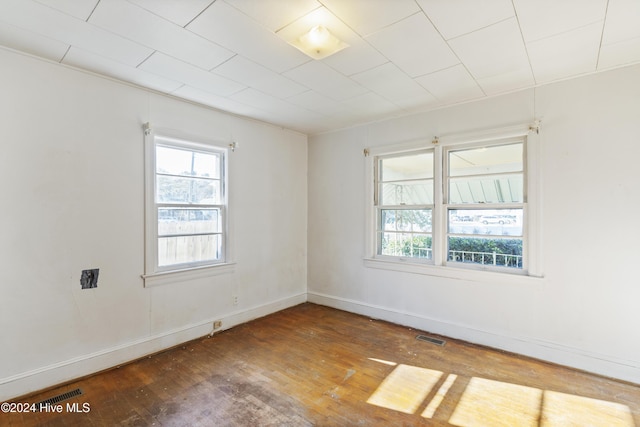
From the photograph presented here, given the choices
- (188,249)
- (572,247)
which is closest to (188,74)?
(188,249)

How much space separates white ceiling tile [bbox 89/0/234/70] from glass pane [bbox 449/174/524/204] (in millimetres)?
2740

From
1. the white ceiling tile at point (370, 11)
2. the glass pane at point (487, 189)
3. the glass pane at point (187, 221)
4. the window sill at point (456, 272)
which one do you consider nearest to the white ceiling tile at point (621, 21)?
the white ceiling tile at point (370, 11)

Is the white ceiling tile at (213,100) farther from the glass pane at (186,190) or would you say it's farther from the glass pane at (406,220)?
the glass pane at (406,220)

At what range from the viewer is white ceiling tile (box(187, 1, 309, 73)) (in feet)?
6.15

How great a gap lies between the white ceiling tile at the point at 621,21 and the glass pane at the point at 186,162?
3.62 meters

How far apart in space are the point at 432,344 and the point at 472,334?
466 mm

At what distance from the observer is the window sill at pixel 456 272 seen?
3.05 meters

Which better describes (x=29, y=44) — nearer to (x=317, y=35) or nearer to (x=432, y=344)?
(x=317, y=35)

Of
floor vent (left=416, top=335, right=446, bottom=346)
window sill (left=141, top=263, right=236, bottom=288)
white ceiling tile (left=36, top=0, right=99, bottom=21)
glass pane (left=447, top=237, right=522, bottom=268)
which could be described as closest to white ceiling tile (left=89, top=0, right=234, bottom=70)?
white ceiling tile (left=36, top=0, right=99, bottom=21)

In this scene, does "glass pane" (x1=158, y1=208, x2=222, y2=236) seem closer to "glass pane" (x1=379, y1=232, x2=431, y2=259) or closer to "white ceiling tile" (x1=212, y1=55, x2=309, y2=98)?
"white ceiling tile" (x1=212, y1=55, x2=309, y2=98)

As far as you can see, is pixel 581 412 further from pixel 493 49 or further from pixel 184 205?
pixel 184 205

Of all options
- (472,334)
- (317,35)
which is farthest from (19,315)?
(472,334)

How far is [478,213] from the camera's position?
11.0 ft

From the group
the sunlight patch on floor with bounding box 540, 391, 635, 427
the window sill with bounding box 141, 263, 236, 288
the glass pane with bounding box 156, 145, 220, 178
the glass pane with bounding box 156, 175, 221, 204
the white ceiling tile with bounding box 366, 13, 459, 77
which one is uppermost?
the white ceiling tile with bounding box 366, 13, 459, 77
